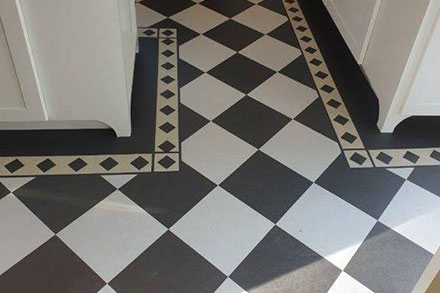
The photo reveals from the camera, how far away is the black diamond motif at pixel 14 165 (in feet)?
5.22

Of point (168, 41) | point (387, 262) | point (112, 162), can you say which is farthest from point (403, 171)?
point (168, 41)

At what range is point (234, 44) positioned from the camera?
2.38 meters

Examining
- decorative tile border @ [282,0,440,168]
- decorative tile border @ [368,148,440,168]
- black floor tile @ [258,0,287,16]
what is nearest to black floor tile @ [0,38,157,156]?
decorative tile border @ [282,0,440,168]

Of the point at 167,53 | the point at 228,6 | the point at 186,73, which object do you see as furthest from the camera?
the point at 228,6

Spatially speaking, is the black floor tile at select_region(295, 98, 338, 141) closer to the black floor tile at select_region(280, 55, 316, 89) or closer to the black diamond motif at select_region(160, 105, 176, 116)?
the black floor tile at select_region(280, 55, 316, 89)

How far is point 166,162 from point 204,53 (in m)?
0.86

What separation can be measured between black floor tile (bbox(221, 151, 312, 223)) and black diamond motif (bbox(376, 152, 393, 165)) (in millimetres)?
351

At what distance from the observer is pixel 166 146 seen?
5.65 feet

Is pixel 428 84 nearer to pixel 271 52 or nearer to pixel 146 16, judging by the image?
pixel 271 52

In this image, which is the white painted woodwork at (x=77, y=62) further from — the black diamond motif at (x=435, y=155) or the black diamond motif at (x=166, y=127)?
the black diamond motif at (x=435, y=155)

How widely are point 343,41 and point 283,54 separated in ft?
1.31

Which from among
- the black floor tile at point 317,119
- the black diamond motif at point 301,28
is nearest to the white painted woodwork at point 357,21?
the black diamond motif at point 301,28

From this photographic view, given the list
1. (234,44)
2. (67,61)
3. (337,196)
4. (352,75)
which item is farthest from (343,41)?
(67,61)

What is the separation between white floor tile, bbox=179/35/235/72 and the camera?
2.22 metres
